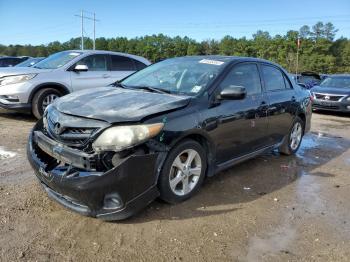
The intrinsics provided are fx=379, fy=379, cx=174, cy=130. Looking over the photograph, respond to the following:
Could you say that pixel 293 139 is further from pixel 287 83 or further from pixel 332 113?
pixel 332 113

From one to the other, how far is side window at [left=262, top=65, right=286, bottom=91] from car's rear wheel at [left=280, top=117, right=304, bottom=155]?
0.78 meters

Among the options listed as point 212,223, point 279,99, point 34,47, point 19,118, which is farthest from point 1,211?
point 34,47

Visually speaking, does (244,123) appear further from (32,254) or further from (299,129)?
(32,254)

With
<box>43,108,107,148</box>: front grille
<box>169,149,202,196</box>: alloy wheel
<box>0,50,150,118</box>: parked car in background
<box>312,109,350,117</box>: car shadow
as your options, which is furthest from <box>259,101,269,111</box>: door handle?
<box>312,109,350,117</box>: car shadow

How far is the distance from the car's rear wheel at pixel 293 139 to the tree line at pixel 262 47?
5533cm

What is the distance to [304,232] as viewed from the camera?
12.2ft

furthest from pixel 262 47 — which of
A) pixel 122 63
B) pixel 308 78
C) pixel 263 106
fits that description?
pixel 263 106

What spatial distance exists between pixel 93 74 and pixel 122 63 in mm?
926

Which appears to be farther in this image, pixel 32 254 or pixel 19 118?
pixel 19 118

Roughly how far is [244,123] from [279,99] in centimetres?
118

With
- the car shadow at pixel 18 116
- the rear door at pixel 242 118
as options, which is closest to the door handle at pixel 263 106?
the rear door at pixel 242 118

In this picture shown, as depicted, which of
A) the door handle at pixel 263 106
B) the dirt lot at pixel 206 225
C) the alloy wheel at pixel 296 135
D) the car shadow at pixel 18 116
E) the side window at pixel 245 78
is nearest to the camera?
the dirt lot at pixel 206 225

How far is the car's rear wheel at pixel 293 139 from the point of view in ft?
20.7

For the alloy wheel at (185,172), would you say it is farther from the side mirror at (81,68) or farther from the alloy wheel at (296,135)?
the side mirror at (81,68)
